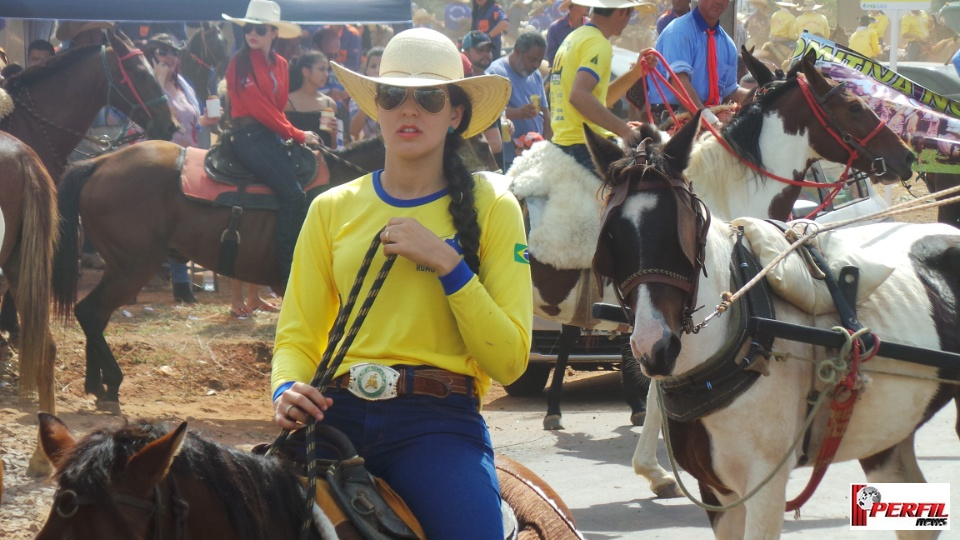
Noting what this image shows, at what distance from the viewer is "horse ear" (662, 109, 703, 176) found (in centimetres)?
388

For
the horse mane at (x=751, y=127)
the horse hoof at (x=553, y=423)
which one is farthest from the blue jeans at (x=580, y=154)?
the horse hoof at (x=553, y=423)

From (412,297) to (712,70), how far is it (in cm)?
552

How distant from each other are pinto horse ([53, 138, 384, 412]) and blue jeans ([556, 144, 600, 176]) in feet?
9.39

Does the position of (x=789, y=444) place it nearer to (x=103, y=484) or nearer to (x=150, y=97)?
(x=103, y=484)

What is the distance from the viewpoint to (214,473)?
2.36 metres

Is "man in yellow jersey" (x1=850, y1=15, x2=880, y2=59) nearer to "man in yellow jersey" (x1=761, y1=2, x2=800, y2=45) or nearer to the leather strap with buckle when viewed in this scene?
"man in yellow jersey" (x1=761, y1=2, x2=800, y2=45)

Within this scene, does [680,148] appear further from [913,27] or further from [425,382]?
[913,27]

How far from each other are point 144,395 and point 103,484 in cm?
721

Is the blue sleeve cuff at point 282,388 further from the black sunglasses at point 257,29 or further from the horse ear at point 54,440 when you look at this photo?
the black sunglasses at point 257,29

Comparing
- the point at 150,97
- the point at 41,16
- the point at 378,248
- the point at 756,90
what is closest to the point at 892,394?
the point at 378,248

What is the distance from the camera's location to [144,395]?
356 inches

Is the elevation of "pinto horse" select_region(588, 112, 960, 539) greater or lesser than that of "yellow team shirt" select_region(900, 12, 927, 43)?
lesser

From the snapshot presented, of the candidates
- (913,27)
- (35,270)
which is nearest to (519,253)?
(35,270)

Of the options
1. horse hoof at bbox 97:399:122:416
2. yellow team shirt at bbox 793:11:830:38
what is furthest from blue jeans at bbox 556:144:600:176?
yellow team shirt at bbox 793:11:830:38
